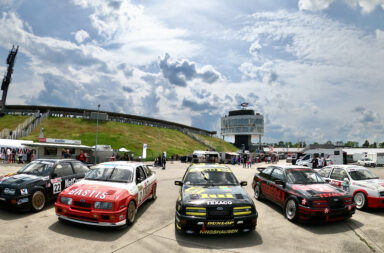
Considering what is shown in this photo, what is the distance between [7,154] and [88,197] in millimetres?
27981

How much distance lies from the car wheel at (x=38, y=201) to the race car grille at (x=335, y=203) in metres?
8.39

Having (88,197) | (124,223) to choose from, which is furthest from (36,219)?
(124,223)

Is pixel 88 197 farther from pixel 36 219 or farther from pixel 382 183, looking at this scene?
pixel 382 183

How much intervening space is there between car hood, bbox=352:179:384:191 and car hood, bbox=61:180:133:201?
312 inches

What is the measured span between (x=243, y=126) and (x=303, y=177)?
97.0 metres

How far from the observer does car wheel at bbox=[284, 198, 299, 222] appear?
21.6 feet

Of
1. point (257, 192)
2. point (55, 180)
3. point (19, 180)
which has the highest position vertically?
point (19, 180)

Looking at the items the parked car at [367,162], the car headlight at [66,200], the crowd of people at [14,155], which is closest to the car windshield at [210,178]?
the car headlight at [66,200]

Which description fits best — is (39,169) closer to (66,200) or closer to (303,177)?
(66,200)

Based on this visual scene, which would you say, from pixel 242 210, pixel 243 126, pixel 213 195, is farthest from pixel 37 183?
pixel 243 126

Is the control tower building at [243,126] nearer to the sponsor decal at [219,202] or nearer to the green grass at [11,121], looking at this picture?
the green grass at [11,121]

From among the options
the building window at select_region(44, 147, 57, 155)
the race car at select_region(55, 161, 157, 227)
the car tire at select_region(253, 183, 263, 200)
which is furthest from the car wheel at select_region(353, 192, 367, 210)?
the building window at select_region(44, 147, 57, 155)

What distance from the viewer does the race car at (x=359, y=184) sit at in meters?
7.84

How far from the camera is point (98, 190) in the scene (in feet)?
19.4
